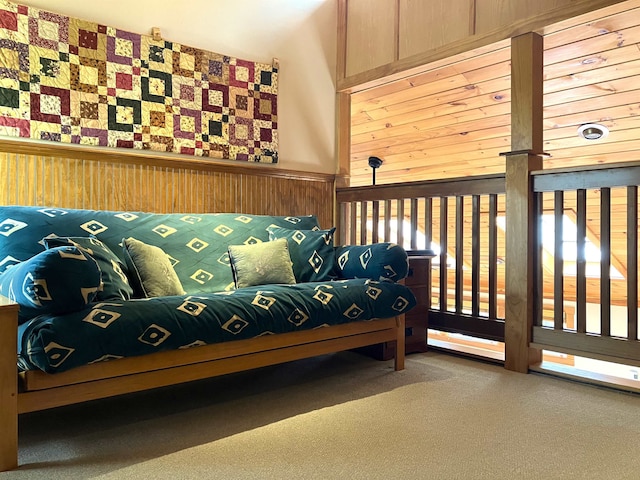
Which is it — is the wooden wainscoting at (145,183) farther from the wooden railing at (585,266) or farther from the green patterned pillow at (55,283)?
the wooden railing at (585,266)

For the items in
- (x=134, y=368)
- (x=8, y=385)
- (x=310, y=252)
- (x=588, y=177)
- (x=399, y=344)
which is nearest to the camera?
(x=8, y=385)

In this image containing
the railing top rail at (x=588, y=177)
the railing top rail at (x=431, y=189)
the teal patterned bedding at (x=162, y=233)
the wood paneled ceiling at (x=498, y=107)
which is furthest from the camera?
the wood paneled ceiling at (x=498, y=107)

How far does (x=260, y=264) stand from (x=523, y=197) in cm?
144

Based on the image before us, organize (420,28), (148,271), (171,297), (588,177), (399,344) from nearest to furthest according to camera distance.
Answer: (171,297) < (148,271) < (588,177) < (399,344) < (420,28)

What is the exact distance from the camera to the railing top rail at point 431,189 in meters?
2.89

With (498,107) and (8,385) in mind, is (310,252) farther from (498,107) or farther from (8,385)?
(498,107)

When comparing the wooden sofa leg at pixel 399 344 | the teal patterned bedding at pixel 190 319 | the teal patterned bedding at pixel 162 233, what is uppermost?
the teal patterned bedding at pixel 162 233

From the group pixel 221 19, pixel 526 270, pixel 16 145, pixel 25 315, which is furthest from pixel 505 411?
pixel 221 19

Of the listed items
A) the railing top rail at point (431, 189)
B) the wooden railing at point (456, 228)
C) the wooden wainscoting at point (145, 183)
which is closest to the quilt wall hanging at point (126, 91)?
the wooden wainscoting at point (145, 183)

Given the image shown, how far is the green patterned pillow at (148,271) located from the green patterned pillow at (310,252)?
0.72 metres

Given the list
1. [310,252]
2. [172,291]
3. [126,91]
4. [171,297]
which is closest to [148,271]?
[172,291]

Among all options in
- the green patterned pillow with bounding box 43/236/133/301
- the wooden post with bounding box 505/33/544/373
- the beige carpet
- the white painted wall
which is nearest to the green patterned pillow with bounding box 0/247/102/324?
the green patterned pillow with bounding box 43/236/133/301

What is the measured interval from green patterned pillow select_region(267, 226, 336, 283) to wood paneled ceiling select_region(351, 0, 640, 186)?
1.41 meters

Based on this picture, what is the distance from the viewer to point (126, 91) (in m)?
2.82
